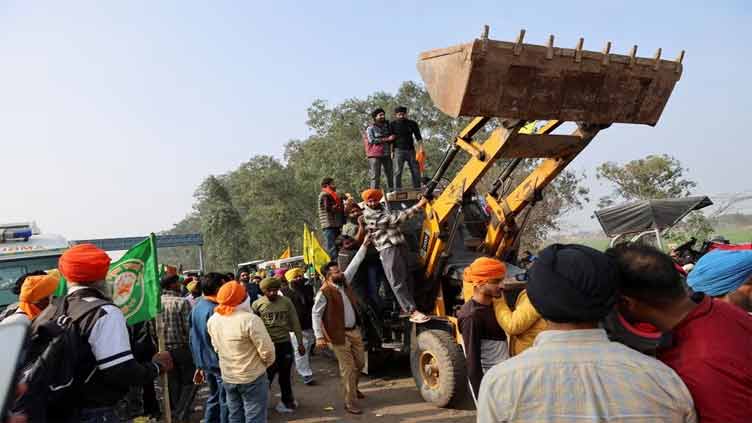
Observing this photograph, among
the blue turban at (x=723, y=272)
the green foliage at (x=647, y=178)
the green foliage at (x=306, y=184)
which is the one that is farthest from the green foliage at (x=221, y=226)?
the blue turban at (x=723, y=272)

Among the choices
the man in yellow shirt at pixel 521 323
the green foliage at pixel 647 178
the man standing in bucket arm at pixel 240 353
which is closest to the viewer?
the man in yellow shirt at pixel 521 323

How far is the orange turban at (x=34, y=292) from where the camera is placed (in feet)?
12.1

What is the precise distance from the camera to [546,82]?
5.01 meters

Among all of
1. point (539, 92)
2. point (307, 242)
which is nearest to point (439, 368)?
point (539, 92)

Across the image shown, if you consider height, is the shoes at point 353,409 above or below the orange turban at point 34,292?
below

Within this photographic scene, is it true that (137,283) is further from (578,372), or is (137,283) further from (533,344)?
(578,372)

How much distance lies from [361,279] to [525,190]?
2749 mm

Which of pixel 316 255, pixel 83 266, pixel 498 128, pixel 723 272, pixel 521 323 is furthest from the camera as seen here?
pixel 316 255

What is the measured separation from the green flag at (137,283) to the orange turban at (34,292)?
144 cm

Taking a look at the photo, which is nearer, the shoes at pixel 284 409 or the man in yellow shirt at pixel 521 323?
the man in yellow shirt at pixel 521 323

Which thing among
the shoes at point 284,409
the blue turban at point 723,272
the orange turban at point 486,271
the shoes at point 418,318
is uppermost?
the blue turban at point 723,272

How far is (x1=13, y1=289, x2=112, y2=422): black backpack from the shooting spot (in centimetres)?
241

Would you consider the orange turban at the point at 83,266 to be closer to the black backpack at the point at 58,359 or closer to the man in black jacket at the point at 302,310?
the black backpack at the point at 58,359

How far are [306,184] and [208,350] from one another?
2696 centimetres
